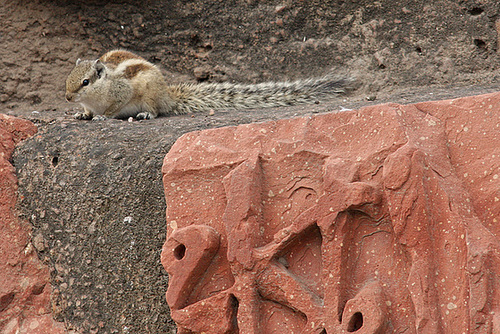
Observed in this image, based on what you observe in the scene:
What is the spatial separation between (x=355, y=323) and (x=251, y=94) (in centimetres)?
233

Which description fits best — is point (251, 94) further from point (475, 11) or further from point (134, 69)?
point (475, 11)

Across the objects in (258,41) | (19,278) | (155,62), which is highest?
(258,41)

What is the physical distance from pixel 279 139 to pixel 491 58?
6.85 ft

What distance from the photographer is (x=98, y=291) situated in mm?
3137

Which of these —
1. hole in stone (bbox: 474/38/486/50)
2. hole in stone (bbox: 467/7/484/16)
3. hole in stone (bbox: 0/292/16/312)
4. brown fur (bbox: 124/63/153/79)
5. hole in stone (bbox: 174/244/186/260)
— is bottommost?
hole in stone (bbox: 0/292/16/312)

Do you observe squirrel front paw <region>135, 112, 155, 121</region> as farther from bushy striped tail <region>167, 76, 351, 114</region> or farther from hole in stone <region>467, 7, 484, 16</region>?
hole in stone <region>467, 7, 484, 16</region>

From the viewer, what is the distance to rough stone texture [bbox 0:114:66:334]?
3.33 metres

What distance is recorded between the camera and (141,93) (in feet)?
15.3

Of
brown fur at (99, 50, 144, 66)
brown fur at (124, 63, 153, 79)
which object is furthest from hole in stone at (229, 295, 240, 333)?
brown fur at (99, 50, 144, 66)

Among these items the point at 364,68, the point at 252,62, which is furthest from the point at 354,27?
the point at 252,62

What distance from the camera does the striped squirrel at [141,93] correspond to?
453cm

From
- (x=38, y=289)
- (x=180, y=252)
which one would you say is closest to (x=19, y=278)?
(x=38, y=289)

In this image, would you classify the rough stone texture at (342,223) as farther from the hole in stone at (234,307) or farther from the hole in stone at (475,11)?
the hole in stone at (475,11)

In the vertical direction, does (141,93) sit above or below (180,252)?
below
